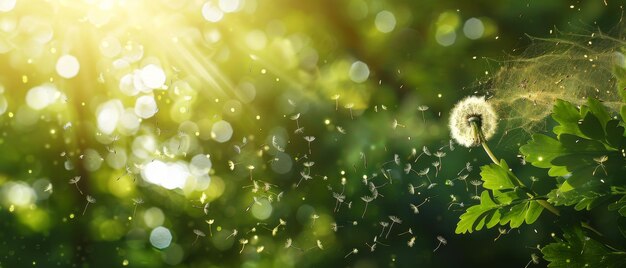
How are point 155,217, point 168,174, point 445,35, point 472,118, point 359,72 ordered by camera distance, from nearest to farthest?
point 472,118 < point 445,35 < point 359,72 < point 168,174 < point 155,217

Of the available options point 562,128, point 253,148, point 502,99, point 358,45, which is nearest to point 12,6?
point 253,148

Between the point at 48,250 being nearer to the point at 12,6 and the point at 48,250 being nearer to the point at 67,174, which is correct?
the point at 67,174

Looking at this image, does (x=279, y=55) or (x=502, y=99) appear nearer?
(x=502, y=99)

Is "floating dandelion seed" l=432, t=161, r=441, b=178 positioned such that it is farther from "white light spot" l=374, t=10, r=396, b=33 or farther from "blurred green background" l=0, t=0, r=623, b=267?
"white light spot" l=374, t=10, r=396, b=33

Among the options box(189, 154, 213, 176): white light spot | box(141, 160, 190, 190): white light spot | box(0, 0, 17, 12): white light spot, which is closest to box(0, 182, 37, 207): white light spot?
box(141, 160, 190, 190): white light spot

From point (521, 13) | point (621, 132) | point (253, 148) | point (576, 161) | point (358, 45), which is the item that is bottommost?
point (253, 148)

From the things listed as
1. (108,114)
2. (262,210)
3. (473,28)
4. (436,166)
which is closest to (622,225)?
(436,166)

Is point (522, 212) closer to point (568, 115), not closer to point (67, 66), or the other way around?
point (568, 115)
